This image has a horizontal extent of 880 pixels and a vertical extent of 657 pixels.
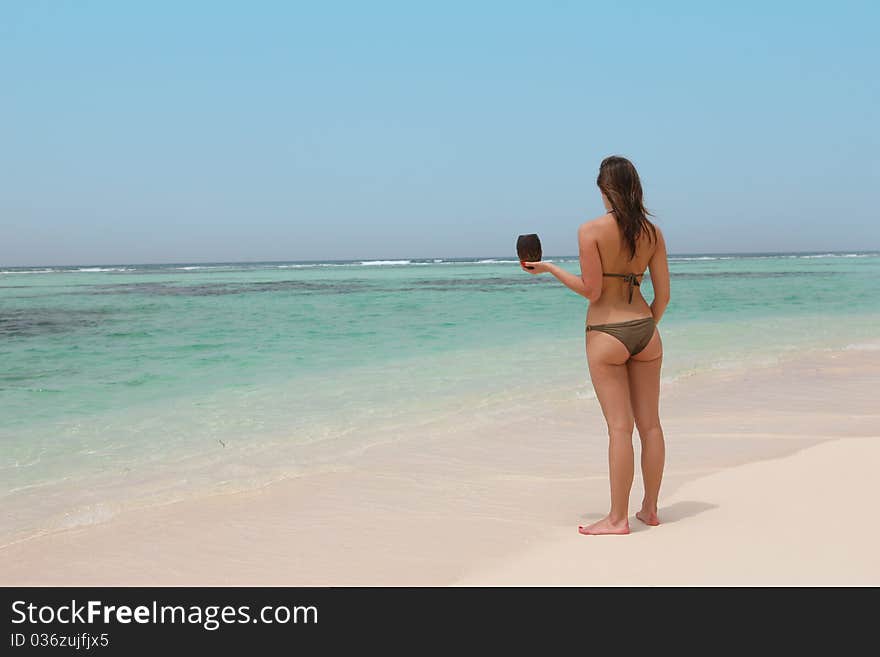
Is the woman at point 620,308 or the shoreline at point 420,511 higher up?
the woman at point 620,308

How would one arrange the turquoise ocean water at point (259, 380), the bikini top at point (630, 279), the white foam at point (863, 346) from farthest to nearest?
the white foam at point (863, 346) → the turquoise ocean water at point (259, 380) → the bikini top at point (630, 279)

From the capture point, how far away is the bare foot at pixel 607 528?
3.68 meters

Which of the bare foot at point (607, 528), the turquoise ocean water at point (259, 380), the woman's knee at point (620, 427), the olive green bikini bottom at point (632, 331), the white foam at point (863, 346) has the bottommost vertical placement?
the white foam at point (863, 346)

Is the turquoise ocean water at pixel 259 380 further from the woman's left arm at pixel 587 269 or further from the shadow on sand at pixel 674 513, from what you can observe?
the woman's left arm at pixel 587 269

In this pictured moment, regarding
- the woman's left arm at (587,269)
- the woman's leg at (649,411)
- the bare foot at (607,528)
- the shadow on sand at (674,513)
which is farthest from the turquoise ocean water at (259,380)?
the woman's left arm at (587,269)

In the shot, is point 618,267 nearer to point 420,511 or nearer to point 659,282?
point 659,282

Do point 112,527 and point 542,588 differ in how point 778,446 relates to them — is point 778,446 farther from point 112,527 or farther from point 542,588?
point 112,527

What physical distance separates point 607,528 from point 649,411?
1.96 feet

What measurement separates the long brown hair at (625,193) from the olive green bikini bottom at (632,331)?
38 cm

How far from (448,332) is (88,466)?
10724mm

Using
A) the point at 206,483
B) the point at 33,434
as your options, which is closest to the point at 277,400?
the point at 33,434

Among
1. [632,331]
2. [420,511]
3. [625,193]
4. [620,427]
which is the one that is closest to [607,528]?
[620,427]

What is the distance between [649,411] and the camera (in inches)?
148

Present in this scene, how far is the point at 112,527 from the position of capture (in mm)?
4320
